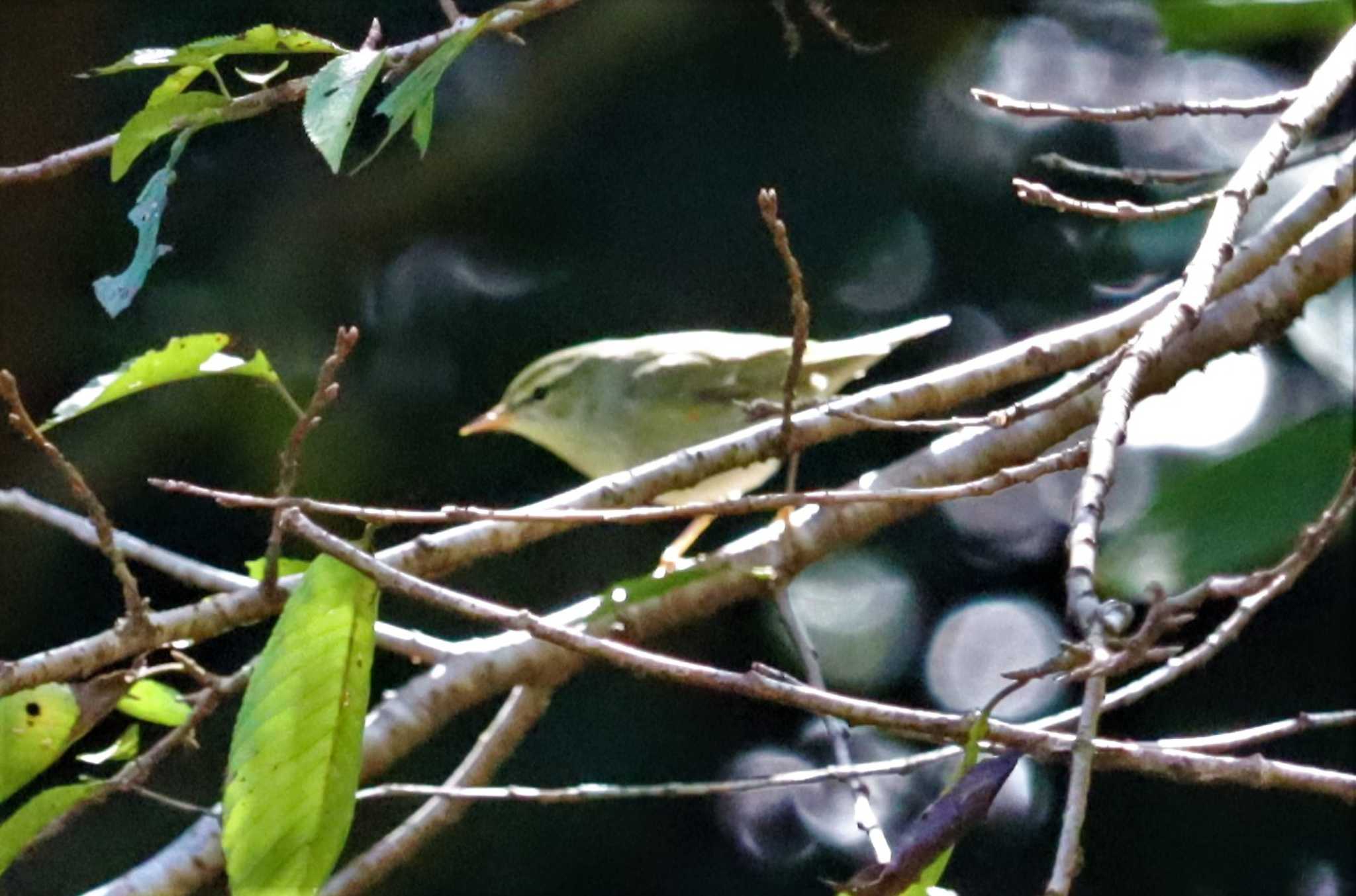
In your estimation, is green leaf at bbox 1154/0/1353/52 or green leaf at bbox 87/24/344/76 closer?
green leaf at bbox 87/24/344/76

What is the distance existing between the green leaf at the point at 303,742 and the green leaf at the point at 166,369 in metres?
0.38

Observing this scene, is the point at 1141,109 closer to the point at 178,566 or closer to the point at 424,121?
the point at 424,121

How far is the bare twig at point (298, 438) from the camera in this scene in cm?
166

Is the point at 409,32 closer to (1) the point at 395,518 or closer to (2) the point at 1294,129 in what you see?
(1) the point at 395,518

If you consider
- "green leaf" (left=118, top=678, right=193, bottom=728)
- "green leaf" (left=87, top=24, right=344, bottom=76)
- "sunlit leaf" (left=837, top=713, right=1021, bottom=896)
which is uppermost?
"green leaf" (left=87, top=24, right=344, bottom=76)

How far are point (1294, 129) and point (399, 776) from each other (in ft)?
9.34

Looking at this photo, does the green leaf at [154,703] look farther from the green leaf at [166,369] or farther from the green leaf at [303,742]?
the green leaf at [303,742]

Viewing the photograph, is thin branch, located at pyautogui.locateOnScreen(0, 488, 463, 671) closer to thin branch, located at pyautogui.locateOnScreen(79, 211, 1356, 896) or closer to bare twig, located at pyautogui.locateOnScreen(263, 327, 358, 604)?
thin branch, located at pyautogui.locateOnScreen(79, 211, 1356, 896)

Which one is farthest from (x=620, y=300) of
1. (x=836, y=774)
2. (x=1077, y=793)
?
(x=1077, y=793)

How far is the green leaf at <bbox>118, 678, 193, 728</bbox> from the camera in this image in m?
2.20

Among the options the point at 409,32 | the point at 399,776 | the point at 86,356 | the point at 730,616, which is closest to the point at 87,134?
the point at 86,356

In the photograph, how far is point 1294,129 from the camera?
146 cm

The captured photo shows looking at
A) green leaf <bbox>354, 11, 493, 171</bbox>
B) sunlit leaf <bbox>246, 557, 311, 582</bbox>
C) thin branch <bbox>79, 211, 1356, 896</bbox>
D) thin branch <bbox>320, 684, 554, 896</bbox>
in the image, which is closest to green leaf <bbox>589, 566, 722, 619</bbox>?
thin branch <bbox>79, 211, 1356, 896</bbox>

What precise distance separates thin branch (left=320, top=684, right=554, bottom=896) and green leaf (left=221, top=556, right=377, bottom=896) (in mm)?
673
